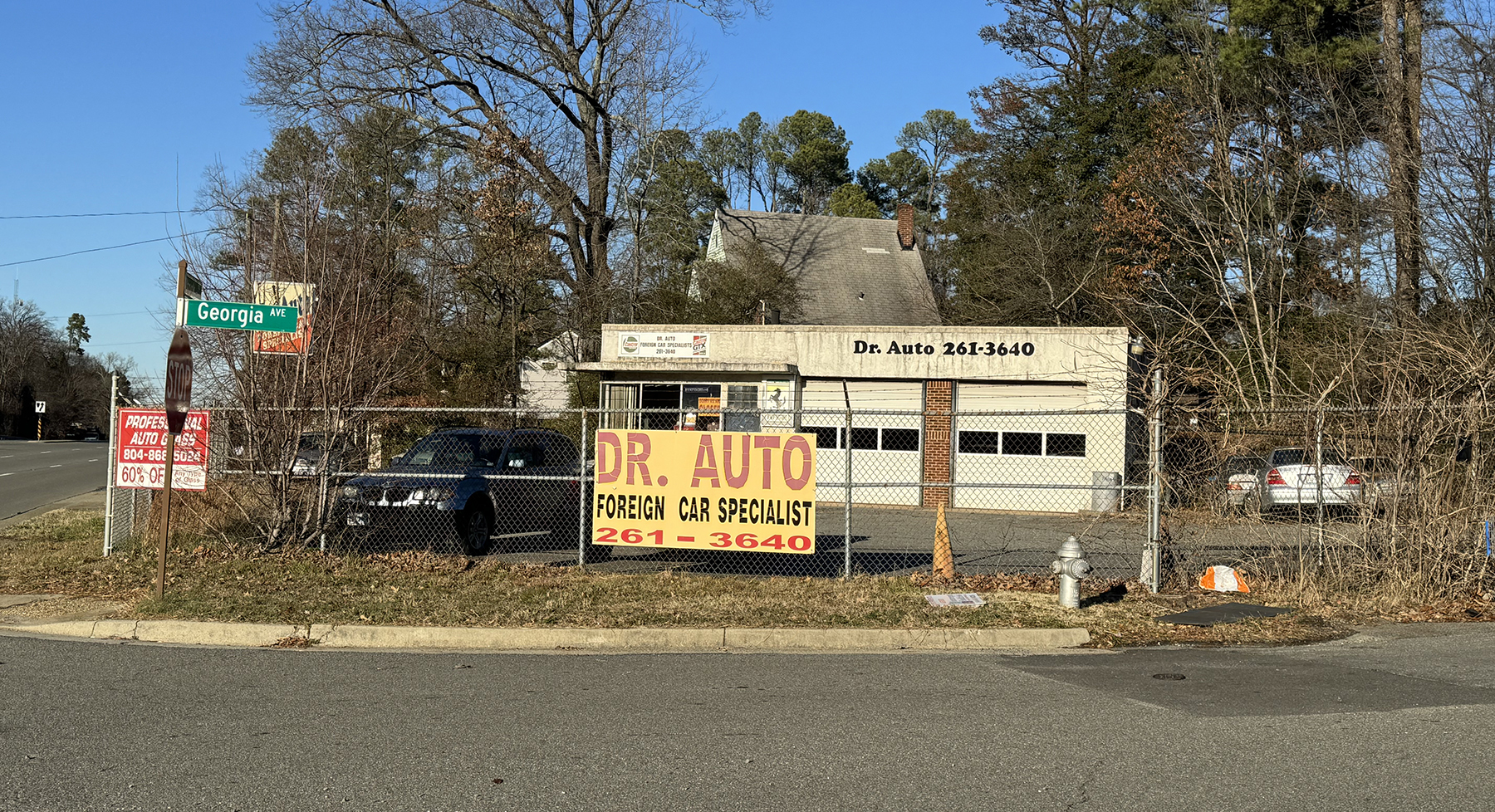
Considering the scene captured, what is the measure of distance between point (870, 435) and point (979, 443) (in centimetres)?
225

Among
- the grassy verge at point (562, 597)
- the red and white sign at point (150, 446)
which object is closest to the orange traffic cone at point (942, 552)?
the grassy verge at point (562, 597)

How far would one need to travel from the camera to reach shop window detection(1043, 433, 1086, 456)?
861 inches

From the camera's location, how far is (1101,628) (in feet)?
30.0

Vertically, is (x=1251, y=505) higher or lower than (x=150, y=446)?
lower

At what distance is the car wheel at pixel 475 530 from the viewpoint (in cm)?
1244

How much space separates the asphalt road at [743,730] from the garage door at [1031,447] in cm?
1334

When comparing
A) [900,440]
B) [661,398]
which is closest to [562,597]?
[900,440]

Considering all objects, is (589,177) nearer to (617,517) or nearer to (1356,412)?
(617,517)

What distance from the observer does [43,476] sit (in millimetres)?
28078

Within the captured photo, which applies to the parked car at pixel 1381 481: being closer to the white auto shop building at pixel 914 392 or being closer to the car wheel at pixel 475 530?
the car wheel at pixel 475 530

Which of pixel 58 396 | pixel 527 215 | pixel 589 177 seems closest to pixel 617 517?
pixel 527 215

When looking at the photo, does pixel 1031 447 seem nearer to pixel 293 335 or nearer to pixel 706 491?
pixel 706 491

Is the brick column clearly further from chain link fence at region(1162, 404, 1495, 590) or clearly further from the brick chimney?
the brick chimney

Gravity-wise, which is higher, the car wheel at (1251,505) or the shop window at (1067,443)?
the shop window at (1067,443)
